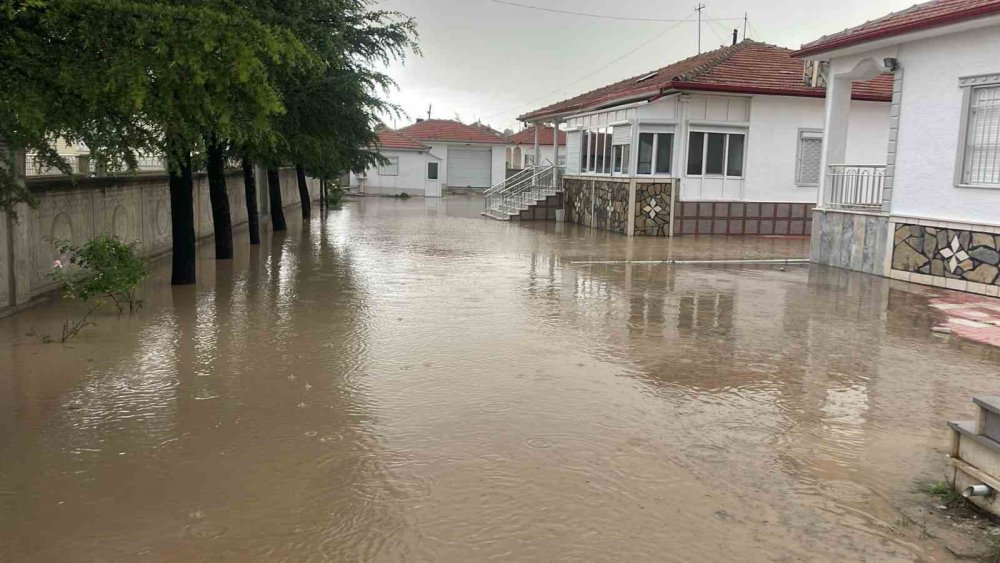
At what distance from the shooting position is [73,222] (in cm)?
1117

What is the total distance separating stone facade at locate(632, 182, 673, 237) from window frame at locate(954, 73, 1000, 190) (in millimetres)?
9971

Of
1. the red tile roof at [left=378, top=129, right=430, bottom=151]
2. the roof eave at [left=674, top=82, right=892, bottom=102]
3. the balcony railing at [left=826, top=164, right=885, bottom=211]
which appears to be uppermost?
the roof eave at [left=674, top=82, right=892, bottom=102]

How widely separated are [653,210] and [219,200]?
1233 cm

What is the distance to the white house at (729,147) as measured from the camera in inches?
848

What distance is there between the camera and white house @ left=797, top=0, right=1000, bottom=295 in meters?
11.9

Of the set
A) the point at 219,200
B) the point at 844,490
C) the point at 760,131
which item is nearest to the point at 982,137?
the point at 844,490

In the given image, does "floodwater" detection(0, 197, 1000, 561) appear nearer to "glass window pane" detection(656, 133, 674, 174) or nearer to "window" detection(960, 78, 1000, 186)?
"window" detection(960, 78, 1000, 186)

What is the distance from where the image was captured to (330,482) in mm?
4699

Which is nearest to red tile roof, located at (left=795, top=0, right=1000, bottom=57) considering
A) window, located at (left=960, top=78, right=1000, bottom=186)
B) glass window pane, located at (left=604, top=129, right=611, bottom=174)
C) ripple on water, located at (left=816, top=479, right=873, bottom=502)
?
window, located at (left=960, top=78, right=1000, bottom=186)

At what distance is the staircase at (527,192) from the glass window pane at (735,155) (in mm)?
7662

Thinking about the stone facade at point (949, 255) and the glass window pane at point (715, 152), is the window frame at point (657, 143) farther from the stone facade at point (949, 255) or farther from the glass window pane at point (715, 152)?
the stone facade at point (949, 255)

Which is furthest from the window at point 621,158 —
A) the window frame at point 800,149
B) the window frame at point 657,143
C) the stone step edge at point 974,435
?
the stone step edge at point 974,435

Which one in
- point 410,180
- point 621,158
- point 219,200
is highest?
point 621,158

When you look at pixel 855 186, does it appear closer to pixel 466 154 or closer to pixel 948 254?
pixel 948 254
